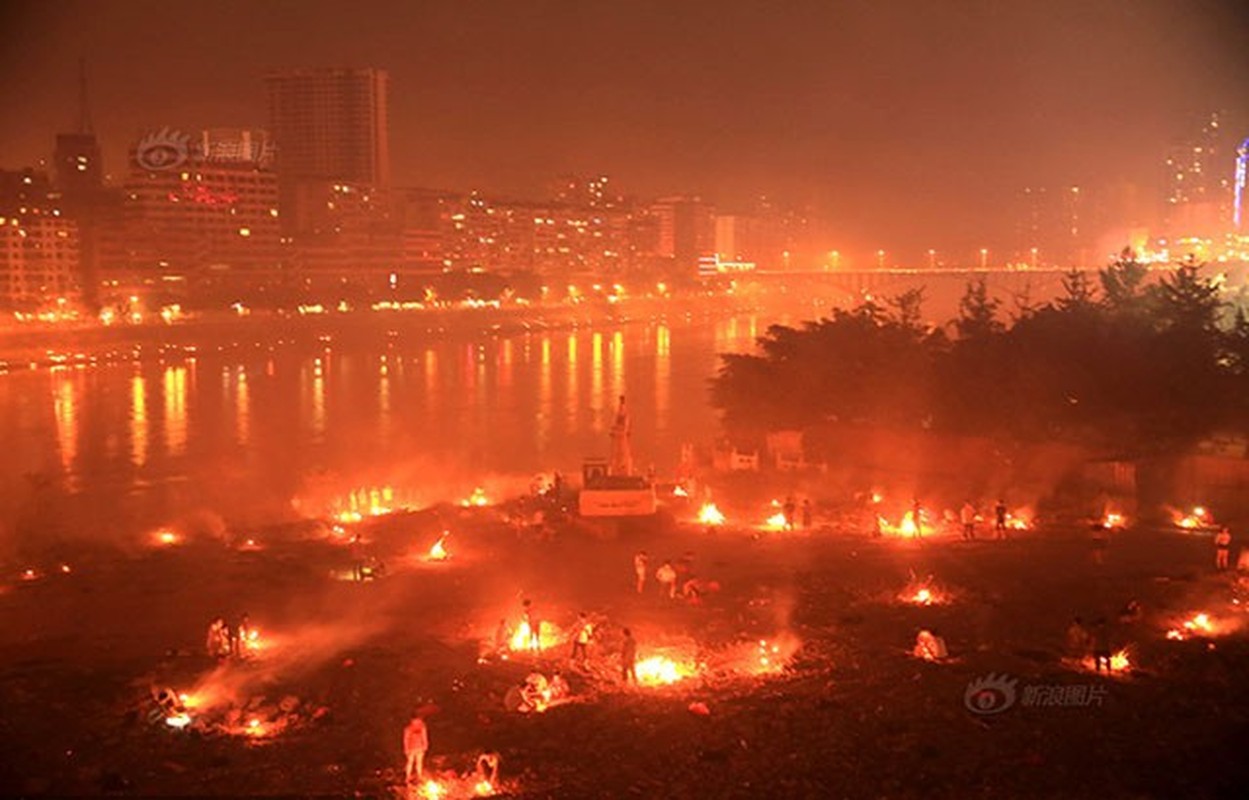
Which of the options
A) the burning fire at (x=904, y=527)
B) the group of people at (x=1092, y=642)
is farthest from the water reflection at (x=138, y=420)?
the group of people at (x=1092, y=642)

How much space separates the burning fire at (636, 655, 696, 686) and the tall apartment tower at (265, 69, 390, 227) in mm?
168372

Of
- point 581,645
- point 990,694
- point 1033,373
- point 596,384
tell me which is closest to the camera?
point 990,694

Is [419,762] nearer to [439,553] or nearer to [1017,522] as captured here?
[439,553]

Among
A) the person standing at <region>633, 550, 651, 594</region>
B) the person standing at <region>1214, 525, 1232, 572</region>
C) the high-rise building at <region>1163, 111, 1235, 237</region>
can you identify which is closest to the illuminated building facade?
the person standing at <region>633, 550, 651, 594</region>

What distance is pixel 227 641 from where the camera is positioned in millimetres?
14938

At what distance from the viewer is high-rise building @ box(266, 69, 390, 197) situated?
176 m

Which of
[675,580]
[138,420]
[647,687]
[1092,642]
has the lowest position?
[138,420]

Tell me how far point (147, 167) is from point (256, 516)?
93.3 meters

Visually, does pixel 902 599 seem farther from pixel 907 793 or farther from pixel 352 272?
pixel 352 272

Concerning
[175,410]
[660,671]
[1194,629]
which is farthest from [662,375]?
A: [660,671]

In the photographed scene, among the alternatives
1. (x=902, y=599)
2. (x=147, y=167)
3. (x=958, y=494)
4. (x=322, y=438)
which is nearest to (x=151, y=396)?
(x=322, y=438)

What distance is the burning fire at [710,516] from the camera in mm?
21953

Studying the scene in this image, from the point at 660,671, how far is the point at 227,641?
5.70 m

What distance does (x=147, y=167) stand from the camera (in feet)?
357
